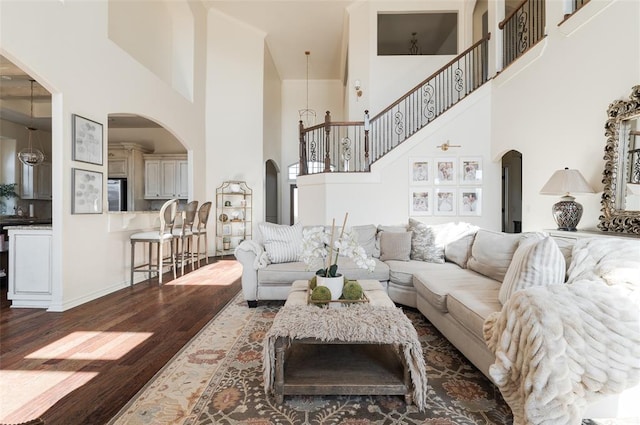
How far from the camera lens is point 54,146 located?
364cm

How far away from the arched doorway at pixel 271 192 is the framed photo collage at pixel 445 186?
190 inches

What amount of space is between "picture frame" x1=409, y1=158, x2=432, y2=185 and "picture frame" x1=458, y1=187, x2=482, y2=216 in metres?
0.71

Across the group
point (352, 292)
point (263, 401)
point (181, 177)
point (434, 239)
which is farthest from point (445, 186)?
point (181, 177)

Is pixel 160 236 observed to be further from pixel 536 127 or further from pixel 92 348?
pixel 536 127

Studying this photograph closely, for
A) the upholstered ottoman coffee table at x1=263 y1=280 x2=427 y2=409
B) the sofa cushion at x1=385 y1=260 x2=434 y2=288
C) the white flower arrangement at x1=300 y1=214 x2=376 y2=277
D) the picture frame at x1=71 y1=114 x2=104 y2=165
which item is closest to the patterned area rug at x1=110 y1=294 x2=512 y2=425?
the upholstered ottoman coffee table at x1=263 y1=280 x2=427 y2=409

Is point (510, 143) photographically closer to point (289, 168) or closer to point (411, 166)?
point (411, 166)

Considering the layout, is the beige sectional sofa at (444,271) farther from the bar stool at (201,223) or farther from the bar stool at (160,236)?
the bar stool at (201,223)

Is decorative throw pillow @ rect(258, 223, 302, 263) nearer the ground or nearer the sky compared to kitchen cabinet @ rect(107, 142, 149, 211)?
nearer the ground

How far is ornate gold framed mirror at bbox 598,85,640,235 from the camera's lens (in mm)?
3141

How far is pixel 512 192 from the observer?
7.66 metres

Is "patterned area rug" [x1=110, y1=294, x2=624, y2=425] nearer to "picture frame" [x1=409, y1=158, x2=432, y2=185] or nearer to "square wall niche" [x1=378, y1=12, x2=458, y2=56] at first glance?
"picture frame" [x1=409, y1=158, x2=432, y2=185]

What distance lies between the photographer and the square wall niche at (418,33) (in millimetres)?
8302

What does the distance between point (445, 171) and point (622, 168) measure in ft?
10.2

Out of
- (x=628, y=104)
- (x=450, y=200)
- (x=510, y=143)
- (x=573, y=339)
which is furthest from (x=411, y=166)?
(x=573, y=339)
